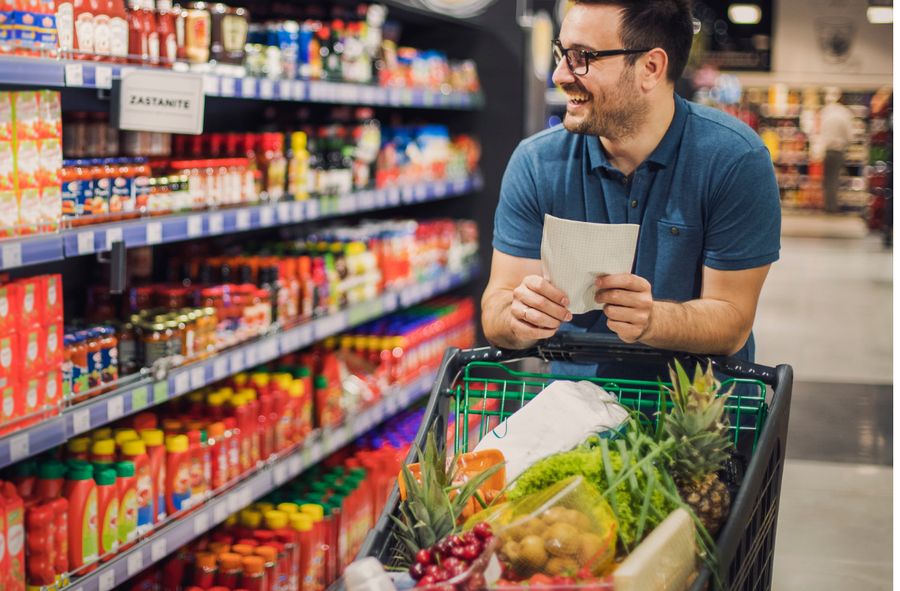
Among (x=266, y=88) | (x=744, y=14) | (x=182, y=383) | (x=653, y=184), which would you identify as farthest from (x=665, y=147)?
(x=744, y=14)

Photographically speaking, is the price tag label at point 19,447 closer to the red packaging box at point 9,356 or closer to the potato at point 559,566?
the red packaging box at point 9,356

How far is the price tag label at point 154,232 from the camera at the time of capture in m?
3.15

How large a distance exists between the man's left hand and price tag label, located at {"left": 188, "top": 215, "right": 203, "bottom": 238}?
69.2 inches

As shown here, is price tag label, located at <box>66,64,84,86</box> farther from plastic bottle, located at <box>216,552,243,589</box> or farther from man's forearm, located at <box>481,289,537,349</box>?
plastic bottle, located at <box>216,552,243,589</box>

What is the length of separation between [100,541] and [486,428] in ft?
4.23

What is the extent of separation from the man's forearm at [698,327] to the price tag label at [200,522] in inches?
69.3

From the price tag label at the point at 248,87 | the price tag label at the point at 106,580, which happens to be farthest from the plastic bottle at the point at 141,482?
the price tag label at the point at 248,87

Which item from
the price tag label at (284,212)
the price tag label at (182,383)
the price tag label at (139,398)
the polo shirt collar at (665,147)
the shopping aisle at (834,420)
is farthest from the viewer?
the shopping aisle at (834,420)

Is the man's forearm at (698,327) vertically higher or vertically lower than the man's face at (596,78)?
lower

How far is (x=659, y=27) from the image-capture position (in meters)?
2.26

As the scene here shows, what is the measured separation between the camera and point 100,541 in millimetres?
2939

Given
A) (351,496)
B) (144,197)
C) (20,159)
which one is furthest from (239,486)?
(20,159)

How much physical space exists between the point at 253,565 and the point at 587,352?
171 cm

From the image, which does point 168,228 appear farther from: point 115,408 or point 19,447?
point 19,447
